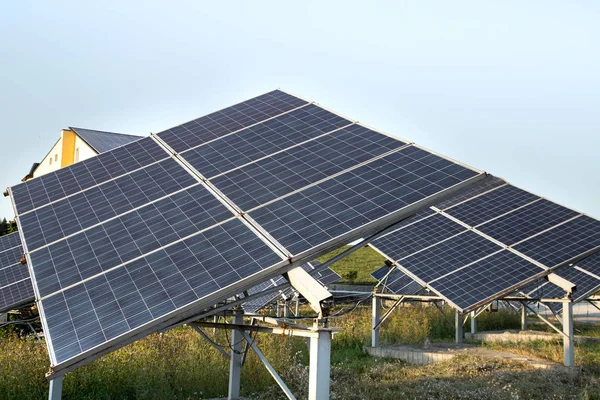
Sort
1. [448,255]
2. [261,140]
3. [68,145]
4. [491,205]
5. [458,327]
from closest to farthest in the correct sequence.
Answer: [261,140] < [448,255] < [491,205] < [458,327] < [68,145]

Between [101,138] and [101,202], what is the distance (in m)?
30.5

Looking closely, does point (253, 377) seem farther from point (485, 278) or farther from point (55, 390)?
point (485, 278)

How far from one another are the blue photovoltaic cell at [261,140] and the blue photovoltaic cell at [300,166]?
1.08ft

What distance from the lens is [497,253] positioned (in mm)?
20219

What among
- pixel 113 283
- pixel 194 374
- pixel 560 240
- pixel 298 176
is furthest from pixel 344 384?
pixel 560 240

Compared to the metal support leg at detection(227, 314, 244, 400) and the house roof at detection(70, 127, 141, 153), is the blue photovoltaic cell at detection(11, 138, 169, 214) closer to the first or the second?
the metal support leg at detection(227, 314, 244, 400)

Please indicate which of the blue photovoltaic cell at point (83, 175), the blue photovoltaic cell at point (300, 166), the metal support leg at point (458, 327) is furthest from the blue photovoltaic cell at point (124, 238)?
the metal support leg at point (458, 327)

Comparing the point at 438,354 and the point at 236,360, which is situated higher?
the point at 236,360

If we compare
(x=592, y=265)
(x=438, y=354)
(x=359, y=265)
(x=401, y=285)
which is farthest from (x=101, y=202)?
(x=359, y=265)

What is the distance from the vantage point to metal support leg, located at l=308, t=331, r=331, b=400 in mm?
8586

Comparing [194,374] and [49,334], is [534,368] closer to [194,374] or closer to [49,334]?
[194,374]

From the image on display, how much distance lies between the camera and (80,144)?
40594 mm

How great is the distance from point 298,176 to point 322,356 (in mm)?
3321

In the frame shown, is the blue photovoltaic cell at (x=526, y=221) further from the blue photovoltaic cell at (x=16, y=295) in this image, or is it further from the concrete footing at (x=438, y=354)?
the blue photovoltaic cell at (x=16, y=295)
